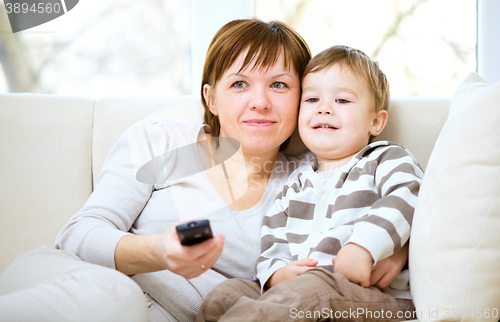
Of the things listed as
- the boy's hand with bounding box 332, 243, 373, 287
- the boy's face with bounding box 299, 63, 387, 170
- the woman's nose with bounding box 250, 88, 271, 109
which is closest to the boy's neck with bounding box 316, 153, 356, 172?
the boy's face with bounding box 299, 63, 387, 170

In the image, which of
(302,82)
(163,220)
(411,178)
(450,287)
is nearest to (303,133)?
(302,82)

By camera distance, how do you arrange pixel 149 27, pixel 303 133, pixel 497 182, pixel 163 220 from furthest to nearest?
pixel 149 27, pixel 303 133, pixel 163 220, pixel 497 182

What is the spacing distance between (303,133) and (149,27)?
1.19 meters

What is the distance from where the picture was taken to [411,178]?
37.7 inches

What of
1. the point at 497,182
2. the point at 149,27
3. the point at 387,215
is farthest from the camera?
the point at 149,27

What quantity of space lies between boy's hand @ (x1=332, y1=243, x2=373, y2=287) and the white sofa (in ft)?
1.90

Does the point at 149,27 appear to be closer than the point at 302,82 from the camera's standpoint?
No

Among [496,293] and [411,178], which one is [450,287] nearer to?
[496,293]

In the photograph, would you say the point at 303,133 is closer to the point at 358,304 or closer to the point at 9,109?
the point at 358,304

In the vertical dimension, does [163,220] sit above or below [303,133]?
below

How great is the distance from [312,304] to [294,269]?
0.18m

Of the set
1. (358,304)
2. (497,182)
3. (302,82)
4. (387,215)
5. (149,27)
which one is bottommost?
(358,304)

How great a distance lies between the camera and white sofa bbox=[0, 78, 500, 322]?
1300mm

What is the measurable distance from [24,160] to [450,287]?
4.27 feet
